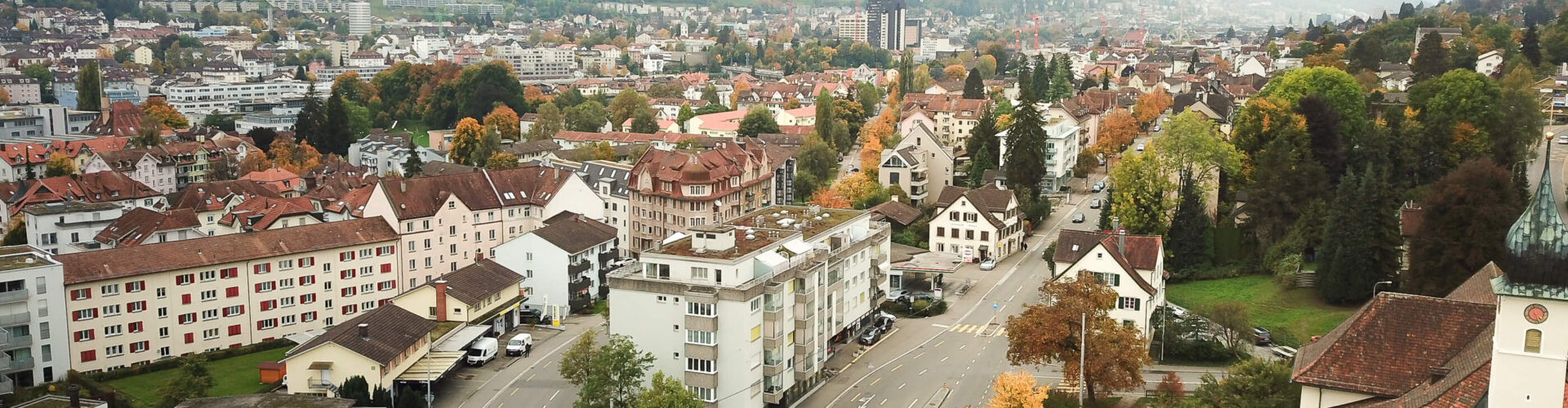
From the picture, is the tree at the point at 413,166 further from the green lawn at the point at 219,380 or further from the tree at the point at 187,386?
the tree at the point at 187,386

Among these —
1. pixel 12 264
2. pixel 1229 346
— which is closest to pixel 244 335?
pixel 12 264

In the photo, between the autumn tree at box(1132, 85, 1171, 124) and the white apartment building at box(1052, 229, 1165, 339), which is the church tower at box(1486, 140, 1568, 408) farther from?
the autumn tree at box(1132, 85, 1171, 124)

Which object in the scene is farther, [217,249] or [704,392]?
[217,249]

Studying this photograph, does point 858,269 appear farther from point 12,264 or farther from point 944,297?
point 12,264

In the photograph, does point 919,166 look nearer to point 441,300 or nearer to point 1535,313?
point 441,300

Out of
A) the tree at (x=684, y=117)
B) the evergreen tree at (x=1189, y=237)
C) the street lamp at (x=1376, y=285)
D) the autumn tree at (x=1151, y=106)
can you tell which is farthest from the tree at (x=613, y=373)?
the tree at (x=684, y=117)

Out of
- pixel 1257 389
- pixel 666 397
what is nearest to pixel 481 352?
pixel 666 397

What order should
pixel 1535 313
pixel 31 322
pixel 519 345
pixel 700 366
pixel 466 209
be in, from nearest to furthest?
pixel 1535 313 → pixel 700 366 → pixel 31 322 → pixel 519 345 → pixel 466 209
